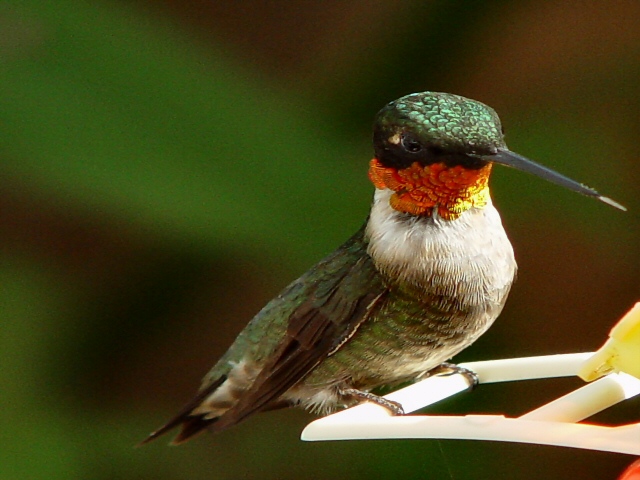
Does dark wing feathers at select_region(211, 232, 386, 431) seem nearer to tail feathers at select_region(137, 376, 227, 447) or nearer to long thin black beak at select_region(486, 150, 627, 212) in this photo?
tail feathers at select_region(137, 376, 227, 447)

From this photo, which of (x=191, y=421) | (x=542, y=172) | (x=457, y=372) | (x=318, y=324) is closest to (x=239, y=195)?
(x=191, y=421)

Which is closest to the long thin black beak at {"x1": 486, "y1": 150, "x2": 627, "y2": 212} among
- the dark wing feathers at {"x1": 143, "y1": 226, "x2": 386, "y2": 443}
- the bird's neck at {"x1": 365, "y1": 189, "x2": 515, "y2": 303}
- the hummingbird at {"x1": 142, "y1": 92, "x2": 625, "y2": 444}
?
the hummingbird at {"x1": 142, "y1": 92, "x2": 625, "y2": 444}

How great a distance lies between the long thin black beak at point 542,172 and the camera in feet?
3.68

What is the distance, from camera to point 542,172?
1.19 meters

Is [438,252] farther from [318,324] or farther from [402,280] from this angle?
[318,324]

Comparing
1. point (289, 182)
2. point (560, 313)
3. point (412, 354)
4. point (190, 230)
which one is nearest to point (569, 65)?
point (560, 313)

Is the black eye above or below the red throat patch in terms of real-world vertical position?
above

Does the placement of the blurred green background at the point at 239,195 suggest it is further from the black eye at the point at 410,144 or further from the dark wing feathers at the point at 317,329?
the black eye at the point at 410,144

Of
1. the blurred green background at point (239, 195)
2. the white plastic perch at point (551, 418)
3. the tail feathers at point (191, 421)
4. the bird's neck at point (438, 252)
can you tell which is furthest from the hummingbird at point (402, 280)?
the blurred green background at point (239, 195)

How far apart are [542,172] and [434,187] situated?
258mm

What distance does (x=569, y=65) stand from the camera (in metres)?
2.66

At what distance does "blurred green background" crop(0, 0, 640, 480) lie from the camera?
2.12 m

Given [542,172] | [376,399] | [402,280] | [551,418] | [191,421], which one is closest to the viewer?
[551,418]

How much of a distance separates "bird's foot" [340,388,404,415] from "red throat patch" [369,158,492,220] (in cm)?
31
